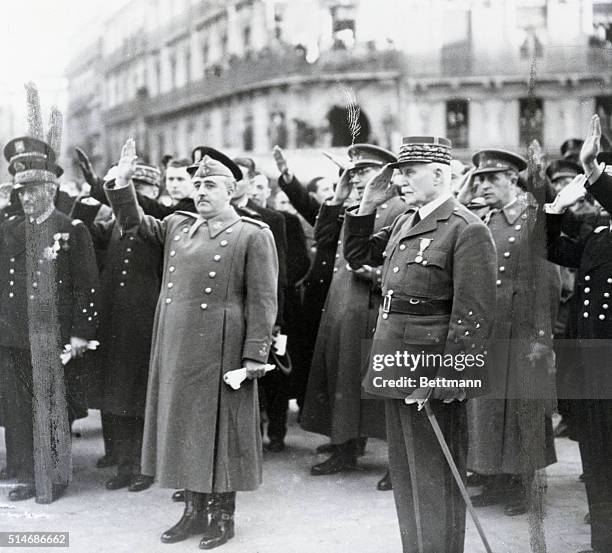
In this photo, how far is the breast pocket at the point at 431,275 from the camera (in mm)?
3771

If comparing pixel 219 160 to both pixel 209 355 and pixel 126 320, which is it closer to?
pixel 209 355

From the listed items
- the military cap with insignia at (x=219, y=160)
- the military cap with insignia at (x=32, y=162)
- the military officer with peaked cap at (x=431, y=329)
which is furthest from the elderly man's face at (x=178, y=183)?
the military officer with peaked cap at (x=431, y=329)

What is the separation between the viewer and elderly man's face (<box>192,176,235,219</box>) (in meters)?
4.47

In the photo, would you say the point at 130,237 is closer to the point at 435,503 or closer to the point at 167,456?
the point at 167,456

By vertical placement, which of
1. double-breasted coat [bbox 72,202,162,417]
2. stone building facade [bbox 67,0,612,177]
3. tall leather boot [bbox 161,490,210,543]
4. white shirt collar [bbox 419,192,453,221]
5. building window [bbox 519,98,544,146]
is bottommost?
tall leather boot [bbox 161,490,210,543]

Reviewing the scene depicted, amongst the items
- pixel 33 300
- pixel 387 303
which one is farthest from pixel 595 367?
pixel 33 300

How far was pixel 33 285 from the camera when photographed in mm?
4996

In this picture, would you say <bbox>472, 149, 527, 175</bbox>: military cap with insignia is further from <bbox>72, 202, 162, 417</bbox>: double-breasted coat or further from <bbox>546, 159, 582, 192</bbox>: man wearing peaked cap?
<bbox>72, 202, 162, 417</bbox>: double-breasted coat

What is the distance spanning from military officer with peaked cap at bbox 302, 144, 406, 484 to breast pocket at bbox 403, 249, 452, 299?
1450mm

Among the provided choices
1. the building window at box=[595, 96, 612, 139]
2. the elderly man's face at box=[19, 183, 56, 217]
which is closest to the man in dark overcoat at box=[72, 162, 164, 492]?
the elderly man's face at box=[19, 183, 56, 217]

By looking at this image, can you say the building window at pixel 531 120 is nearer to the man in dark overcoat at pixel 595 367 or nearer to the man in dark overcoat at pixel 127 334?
the man in dark overcoat at pixel 595 367

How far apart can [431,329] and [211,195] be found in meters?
1.43

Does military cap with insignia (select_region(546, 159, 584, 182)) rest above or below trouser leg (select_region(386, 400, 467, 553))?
above

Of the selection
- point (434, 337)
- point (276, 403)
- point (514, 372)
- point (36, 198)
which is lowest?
point (276, 403)
